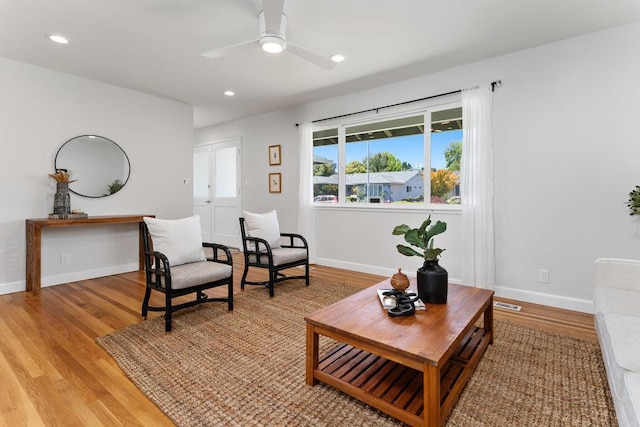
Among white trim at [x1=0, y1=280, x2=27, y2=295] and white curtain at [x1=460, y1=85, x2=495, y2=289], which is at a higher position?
white curtain at [x1=460, y1=85, x2=495, y2=289]

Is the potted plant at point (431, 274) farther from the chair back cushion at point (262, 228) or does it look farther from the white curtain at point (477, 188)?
the chair back cushion at point (262, 228)

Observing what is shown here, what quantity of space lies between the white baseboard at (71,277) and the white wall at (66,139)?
10 millimetres

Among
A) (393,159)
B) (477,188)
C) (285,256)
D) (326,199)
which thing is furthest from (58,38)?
(477,188)

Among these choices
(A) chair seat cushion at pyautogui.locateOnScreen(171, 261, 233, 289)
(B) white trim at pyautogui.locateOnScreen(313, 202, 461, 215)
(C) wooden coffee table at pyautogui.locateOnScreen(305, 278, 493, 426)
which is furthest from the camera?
(B) white trim at pyautogui.locateOnScreen(313, 202, 461, 215)

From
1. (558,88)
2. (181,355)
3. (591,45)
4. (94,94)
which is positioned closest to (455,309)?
(181,355)

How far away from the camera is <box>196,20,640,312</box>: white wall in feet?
9.04

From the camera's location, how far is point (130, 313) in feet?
9.36

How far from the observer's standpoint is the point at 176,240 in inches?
111

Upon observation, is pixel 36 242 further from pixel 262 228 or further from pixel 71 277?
pixel 262 228

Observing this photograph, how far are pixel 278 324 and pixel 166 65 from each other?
3025mm

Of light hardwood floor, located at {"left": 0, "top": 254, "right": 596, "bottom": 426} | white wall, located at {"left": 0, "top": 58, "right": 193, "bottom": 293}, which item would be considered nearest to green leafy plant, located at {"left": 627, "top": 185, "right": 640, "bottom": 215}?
light hardwood floor, located at {"left": 0, "top": 254, "right": 596, "bottom": 426}

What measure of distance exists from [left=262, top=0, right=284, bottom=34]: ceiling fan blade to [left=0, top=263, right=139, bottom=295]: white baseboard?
3737 mm

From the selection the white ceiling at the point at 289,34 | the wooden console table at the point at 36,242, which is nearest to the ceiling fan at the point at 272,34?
the white ceiling at the point at 289,34

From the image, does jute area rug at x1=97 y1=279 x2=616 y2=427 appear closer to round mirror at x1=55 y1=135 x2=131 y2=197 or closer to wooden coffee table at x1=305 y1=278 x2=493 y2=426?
wooden coffee table at x1=305 y1=278 x2=493 y2=426
